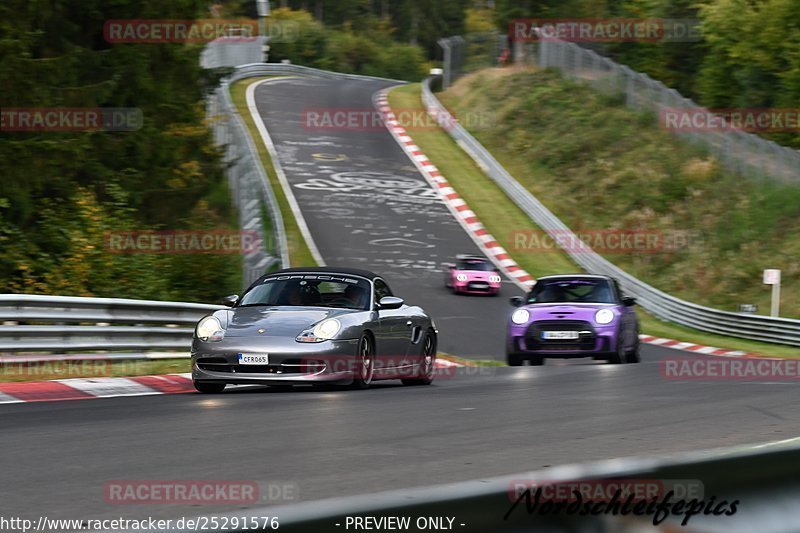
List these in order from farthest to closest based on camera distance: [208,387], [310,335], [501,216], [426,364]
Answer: [501,216] → [426,364] → [208,387] → [310,335]

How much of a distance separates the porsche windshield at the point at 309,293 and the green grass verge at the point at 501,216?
49.5 ft

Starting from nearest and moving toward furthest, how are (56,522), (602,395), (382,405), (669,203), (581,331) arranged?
(56,522)
(382,405)
(602,395)
(581,331)
(669,203)

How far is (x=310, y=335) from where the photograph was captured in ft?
39.5

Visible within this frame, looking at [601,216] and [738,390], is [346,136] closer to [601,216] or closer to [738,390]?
[601,216]

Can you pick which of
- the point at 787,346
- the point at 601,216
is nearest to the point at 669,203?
the point at 601,216

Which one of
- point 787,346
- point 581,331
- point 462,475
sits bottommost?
point 787,346

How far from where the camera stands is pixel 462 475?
6.38m

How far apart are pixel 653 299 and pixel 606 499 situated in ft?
99.8

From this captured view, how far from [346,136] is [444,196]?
37.7 feet

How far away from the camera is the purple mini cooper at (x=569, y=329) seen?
710 inches

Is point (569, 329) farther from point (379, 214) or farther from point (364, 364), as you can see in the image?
point (379, 214)

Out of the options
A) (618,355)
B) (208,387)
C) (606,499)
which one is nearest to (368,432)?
(208,387)

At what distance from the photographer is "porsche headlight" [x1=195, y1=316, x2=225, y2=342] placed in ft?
39.4

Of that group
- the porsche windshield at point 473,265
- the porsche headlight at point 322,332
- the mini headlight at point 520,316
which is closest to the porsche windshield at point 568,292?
the mini headlight at point 520,316
